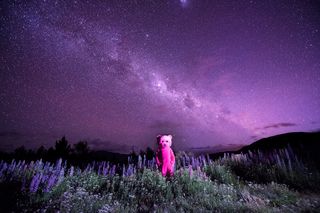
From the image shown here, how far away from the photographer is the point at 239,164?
11.7 metres

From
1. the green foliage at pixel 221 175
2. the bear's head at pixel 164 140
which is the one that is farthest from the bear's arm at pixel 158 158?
the green foliage at pixel 221 175

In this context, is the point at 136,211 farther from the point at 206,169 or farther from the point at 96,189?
the point at 206,169

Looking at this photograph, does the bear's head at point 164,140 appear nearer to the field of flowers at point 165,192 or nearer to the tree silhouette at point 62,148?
the field of flowers at point 165,192

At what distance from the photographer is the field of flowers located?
208 inches

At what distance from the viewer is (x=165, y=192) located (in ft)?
24.6

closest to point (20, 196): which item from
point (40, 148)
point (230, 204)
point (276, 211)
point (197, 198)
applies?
point (197, 198)

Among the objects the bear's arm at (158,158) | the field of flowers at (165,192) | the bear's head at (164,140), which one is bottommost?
the field of flowers at (165,192)

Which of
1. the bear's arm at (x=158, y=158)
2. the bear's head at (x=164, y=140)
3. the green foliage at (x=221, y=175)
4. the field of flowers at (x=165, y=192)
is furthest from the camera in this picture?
the bear's head at (x=164, y=140)

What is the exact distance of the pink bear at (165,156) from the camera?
33.7 feet

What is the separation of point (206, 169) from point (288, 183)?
4053mm

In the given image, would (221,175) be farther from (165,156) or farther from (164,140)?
(164,140)

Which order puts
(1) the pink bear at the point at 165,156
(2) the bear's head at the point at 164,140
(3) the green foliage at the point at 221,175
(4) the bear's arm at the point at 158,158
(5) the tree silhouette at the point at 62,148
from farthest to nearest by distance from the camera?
(5) the tree silhouette at the point at 62,148 → (2) the bear's head at the point at 164,140 → (4) the bear's arm at the point at 158,158 → (1) the pink bear at the point at 165,156 → (3) the green foliage at the point at 221,175

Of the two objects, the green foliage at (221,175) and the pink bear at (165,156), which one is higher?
the pink bear at (165,156)

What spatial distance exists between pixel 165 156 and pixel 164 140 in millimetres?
950
